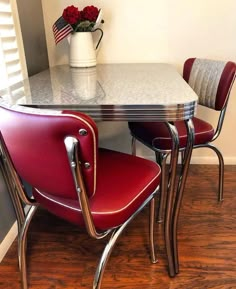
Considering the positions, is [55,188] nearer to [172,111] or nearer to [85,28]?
[172,111]

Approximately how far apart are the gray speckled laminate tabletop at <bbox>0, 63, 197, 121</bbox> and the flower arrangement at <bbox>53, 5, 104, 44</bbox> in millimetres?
270

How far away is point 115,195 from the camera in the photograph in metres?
0.88

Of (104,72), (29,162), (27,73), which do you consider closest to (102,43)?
(104,72)

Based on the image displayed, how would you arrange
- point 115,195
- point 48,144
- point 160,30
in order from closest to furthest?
1. point 48,144
2. point 115,195
3. point 160,30

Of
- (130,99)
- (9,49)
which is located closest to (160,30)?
(9,49)

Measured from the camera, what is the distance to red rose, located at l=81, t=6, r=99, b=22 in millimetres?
1502

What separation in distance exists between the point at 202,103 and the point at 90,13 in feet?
2.62

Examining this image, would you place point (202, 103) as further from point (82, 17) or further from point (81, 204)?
point (81, 204)

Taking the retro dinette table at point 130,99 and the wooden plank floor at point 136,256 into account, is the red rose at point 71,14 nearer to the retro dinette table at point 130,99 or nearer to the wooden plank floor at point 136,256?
the retro dinette table at point 130,99

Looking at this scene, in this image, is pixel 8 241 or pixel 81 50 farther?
pixel 81 50

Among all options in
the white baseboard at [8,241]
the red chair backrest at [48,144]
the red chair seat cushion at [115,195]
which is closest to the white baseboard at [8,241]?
the white baseboard at [8,241]

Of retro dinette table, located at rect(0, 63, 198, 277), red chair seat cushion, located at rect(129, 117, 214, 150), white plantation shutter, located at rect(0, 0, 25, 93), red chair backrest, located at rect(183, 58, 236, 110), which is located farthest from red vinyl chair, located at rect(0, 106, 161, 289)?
red chair backrest, located at rect(183, 58, 236, 110)

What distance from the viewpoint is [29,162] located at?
0.74 meters

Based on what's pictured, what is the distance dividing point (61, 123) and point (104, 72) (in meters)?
0.93
